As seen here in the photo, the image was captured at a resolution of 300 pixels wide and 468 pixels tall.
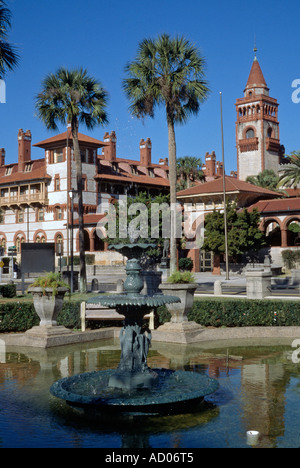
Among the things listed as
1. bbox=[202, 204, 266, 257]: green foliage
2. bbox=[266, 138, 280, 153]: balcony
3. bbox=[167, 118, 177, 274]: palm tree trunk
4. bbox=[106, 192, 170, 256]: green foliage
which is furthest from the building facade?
bbox=[167, 118, 177, 274]: palm tree trunk

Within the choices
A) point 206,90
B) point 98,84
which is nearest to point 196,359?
point 206,90

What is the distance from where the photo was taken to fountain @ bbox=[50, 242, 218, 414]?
8.62 meters

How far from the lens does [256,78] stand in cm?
9681

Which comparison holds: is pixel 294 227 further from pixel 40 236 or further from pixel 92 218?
pixel 40 236

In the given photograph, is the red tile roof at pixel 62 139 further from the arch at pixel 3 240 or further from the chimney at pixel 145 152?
the chimney at pixel 145 152

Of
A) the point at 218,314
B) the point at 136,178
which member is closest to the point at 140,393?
the point at 218,314

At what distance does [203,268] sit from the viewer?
54812 mm

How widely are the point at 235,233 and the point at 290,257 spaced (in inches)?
254

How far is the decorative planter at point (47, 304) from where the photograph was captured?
15641 millimetres

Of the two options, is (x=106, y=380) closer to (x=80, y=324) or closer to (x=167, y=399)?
(x=167, y=399)

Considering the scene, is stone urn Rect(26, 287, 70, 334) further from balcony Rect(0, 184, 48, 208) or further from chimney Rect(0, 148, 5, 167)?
chimney Rect(0, 148, 5, 167)

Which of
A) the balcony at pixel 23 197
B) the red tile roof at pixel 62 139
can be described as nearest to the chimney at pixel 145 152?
the red tile roof at pixel 62 139

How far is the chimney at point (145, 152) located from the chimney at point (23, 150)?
17.7 m

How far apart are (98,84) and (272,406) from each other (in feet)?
80.0
